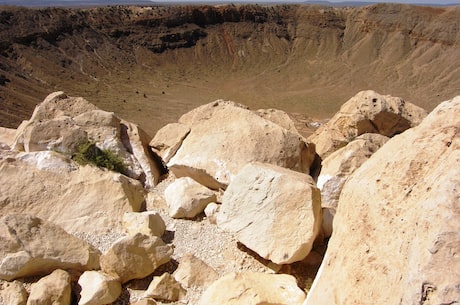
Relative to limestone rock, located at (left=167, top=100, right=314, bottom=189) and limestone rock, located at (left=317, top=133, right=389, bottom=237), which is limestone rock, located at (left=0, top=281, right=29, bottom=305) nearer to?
limestone rock, located at (left=167, top=100, right=314, bottom=189)

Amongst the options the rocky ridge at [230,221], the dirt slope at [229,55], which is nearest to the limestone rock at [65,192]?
the rocky ridge at [230,221]

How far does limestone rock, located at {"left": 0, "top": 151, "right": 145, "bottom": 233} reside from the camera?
292 inches

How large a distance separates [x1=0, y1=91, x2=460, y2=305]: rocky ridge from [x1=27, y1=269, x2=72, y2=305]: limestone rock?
0.06 feet

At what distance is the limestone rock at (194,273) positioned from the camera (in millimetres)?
6246

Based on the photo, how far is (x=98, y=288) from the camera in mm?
5746

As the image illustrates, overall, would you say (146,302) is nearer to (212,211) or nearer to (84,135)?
(212,211)

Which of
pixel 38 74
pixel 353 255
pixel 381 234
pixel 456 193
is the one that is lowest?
pixel 38 74

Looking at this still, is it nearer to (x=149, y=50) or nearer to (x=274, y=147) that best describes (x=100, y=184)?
(x=274, y=147)

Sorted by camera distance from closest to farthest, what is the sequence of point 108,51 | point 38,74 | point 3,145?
point 3,145 < point 38,74 < point 108,51

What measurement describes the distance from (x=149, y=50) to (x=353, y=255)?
54.2 metres

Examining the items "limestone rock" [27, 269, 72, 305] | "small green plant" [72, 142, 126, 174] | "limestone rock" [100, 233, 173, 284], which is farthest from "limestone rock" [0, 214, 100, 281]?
"small green plant" [72, 142, 126, 174]

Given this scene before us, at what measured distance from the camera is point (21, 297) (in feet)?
18.6

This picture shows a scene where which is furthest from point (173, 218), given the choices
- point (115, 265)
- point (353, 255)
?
point (353, 255)

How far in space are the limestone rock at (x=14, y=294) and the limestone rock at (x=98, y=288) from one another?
2.19 feet
